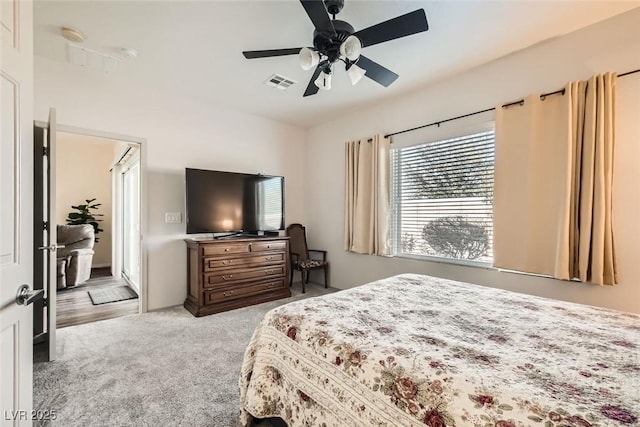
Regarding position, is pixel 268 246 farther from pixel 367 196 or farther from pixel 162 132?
pixel 162 132

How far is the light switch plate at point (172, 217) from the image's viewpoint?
355 centimetres

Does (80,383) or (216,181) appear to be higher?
(216,181)

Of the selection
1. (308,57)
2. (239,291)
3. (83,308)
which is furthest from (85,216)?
(308,57)

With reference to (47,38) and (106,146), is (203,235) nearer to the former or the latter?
(47,38)

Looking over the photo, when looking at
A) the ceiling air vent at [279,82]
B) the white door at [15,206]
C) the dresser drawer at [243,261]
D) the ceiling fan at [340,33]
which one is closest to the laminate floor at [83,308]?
the dresser drawer at [243,261]

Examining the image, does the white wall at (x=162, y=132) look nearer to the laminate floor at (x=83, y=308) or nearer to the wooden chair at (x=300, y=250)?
the laminate floor at (x=83, y=308)

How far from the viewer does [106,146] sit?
21.2 ft

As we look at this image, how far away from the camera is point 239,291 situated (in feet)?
11.8

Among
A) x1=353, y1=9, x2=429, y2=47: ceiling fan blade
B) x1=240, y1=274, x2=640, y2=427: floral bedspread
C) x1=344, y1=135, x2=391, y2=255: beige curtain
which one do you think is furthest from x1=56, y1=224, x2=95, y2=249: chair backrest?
x1=353, y1=9, x2=429, y2=47: ceiling fan blade

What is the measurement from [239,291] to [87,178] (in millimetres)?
5304

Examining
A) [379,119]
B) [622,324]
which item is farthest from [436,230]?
[622,324]

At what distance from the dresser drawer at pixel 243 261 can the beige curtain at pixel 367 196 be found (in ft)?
3.39

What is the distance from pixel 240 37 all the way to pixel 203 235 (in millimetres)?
2488

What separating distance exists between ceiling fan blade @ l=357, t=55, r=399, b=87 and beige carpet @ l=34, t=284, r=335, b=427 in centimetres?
258
